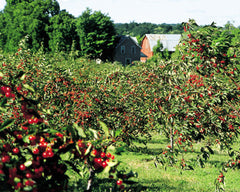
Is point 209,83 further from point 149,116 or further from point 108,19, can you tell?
point 108,19

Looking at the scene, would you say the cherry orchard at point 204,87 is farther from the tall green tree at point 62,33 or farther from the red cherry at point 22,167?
the tall green tree at point 62,33

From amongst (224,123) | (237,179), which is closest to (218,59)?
(224,123)

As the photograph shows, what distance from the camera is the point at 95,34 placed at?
41.6 metres

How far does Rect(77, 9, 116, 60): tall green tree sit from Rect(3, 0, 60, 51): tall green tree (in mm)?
6166

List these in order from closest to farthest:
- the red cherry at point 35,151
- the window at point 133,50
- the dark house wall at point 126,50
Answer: the red cherry at point 35,151 < the dark house wall at point 126,50 < the window at point 133,50

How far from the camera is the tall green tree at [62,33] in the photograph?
134 ft

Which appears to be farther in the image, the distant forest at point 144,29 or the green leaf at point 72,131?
the distant forest at point 144,29

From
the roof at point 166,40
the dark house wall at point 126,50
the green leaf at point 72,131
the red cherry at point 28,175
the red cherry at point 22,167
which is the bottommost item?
the red cherry at point 28,175

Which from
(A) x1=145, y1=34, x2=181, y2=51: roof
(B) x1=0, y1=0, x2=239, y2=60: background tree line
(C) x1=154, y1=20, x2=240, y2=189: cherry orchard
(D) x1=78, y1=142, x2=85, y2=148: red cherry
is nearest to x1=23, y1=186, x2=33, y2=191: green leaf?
(D) x1=78, y1=142, x2=85, y2=148: red cherry

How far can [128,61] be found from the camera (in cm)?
5062

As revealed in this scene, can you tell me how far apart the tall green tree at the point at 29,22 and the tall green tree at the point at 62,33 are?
1441 millimetres

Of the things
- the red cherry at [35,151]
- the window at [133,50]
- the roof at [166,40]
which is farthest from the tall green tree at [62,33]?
the red cherry at [35,151]

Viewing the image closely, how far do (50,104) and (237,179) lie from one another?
6391 mm

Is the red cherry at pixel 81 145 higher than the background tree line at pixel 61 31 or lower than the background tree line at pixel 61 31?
lower
